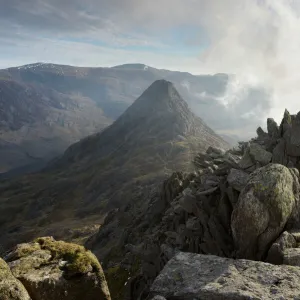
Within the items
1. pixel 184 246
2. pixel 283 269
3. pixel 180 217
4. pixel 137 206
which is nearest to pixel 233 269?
pixel 283 269

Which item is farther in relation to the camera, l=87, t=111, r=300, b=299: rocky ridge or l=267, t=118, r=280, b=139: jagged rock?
l=267, t=118, r=280, b=139: jagged rock

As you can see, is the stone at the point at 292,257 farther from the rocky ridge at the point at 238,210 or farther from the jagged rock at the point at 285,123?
the jagged rock at the point at 285,123

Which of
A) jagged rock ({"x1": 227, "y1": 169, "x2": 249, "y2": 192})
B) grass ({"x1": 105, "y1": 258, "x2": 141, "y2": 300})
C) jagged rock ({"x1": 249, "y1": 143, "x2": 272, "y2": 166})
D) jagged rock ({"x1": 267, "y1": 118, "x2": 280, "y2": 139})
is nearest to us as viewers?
jagged rock ({"x1": 227, "y1": 169, "x2": 249, "y2": 192})

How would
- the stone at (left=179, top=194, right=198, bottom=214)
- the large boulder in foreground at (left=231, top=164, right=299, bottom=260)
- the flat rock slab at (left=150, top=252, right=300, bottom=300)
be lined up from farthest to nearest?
1. the stone at (left=179, top=194, right=198, bottom=214)
2. the large boulder in foreground at (left=231, top=164, right=299, bottom=260)
3. the flat rock slab at (left=150, top=252, right=300, bottom=300)

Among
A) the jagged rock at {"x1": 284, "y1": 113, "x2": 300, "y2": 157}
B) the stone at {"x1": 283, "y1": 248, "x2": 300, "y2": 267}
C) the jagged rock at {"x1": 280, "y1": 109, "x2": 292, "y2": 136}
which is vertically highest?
the jagged rock at {"x1": 280, "y1": 109, "x2": 292, "y2": 136}

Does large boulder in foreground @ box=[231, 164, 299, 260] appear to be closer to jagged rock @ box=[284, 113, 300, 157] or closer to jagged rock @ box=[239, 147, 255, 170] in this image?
jagged rock @ box=[239, 147, 255, 170]

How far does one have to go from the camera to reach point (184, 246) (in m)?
35.1

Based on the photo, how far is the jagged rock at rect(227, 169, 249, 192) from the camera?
29441 millimetres

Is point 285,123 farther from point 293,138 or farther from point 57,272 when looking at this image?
point 57,272

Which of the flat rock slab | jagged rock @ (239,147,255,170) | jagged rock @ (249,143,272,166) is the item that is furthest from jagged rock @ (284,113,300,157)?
the flat rock slab

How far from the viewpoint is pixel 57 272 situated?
→ 17.3m

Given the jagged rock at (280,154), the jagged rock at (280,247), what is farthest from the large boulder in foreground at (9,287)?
the jagged rock at (280,154)

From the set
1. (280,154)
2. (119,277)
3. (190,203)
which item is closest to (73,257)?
(190,203)

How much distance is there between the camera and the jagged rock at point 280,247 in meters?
20.8
